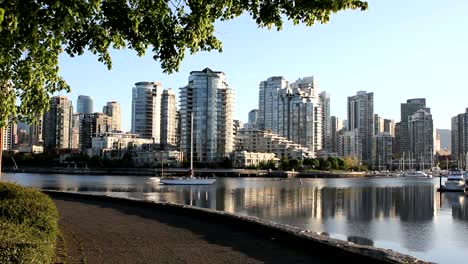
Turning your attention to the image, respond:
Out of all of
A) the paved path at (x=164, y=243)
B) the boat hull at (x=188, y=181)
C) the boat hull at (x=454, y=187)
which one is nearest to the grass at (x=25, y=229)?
the paved path at (x=164, y=243)

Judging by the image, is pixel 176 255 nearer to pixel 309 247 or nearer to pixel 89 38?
pixel 309 247

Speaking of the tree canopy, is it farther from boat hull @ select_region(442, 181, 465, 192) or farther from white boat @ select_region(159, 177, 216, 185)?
white boat @ select_region(159, 177, 216, 185)

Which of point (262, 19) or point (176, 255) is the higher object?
point (262, 19)

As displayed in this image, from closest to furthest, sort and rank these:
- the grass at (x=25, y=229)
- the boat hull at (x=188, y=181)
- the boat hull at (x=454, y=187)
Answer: the grass at (x=25, y=229) → the boat hull at (x=454, y=187) → the boat hull at (x=188, y=181)

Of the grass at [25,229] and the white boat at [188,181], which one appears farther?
the white boat at [188,181]

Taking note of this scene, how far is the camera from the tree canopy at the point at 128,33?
31.1 ft

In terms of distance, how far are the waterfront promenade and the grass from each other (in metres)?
0.98

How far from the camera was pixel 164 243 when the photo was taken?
1584cm

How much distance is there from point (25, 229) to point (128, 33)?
496 centimetres

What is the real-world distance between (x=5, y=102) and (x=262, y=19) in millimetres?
5724

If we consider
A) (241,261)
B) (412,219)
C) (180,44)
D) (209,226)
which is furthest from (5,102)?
(412,219)

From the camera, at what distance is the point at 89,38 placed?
1088 centimetres

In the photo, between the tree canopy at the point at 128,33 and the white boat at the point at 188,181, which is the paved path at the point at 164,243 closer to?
the tree canopy at the point at 128,33

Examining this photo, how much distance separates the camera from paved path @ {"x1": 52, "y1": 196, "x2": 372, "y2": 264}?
13.5 metres
